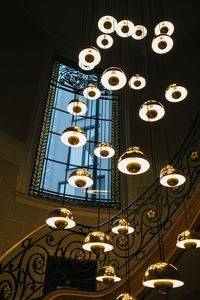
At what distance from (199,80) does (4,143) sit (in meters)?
4.89

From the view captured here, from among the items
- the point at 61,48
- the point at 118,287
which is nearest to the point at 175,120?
the point at 61,48

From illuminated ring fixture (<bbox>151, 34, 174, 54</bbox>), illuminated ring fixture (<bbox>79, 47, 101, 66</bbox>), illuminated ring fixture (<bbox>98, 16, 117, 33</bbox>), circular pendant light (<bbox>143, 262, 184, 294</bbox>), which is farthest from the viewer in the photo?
illuminated ring fixture (<bbox>98, 16, 117, 33</bbox>)

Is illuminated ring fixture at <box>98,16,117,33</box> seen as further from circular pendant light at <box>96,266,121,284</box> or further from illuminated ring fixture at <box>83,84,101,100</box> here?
circular pendant light at <box>96,266,121,284</box>

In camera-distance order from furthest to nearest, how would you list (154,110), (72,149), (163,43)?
(72,149), (163,43), (154,110)

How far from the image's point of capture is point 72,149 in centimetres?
791

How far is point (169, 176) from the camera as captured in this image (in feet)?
9.30

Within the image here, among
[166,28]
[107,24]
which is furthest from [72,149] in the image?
[166,28]

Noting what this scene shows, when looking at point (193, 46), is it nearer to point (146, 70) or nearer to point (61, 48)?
point (146, 70)

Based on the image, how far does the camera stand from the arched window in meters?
7.12

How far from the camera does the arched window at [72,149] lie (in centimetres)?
712

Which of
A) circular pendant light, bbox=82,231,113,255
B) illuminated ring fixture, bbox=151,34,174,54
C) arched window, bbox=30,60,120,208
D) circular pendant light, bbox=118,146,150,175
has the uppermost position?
arched window, bbox=30,60,120,208

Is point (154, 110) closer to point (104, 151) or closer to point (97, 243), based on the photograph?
point (104, 151)

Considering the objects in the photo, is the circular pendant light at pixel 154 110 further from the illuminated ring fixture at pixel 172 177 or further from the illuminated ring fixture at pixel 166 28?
the illuminated ring fixture at pixel 166 28

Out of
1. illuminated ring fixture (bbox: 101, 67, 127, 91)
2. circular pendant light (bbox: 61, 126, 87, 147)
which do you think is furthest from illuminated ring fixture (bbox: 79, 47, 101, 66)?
circular pendant light (bbox: 61, 126, 87, 147)
